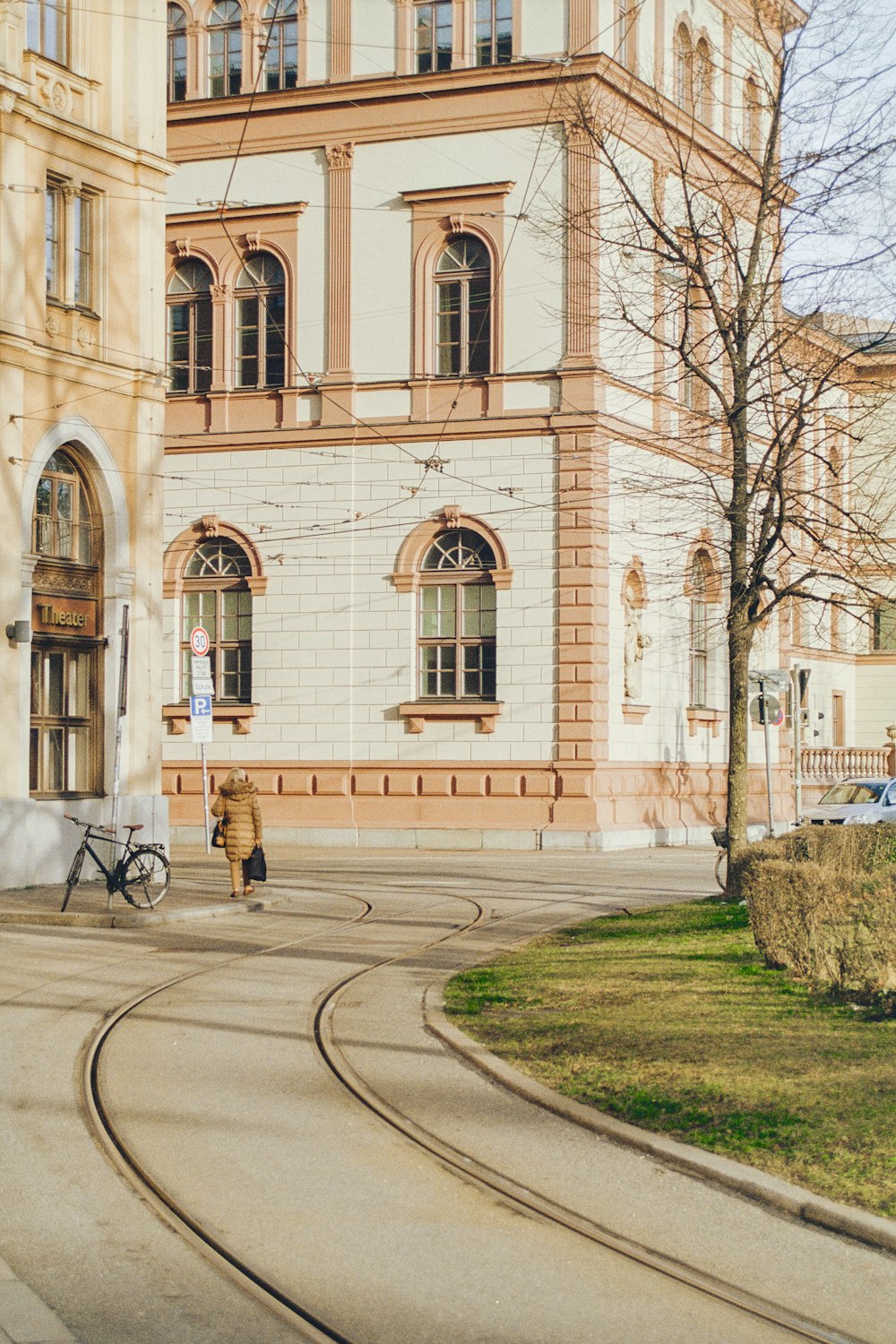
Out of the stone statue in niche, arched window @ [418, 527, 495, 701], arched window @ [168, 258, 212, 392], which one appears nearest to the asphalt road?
arched window @ [418, 527, 495, 701]

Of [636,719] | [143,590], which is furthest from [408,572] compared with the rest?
[143,590]

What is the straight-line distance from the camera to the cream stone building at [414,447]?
111 ft

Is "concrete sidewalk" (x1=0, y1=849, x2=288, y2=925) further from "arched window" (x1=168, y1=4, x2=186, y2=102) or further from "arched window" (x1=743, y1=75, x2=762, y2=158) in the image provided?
"arched window" (x1=168, y1=4, x2=186, y2=102)

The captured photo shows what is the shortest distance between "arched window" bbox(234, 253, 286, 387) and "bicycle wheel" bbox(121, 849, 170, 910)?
16151mm

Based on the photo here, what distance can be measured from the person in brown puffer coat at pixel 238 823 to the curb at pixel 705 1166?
1165 cm

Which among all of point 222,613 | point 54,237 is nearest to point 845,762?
point 222,613

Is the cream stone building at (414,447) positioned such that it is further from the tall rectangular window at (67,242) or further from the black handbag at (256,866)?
the black handbag at (256,866)

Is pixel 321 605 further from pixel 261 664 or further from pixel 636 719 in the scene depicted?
pixel 636 719

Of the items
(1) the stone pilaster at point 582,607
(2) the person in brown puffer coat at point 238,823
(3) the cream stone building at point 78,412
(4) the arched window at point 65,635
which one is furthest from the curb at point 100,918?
(1) the stone pilaster at point 582,607

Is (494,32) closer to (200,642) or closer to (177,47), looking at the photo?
(177,47)

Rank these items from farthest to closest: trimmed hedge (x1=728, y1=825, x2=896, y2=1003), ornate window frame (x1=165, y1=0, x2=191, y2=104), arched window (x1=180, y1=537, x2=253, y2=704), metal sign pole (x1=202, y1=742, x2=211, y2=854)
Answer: ornate window frame (x1=165, y1=0, x2=191, y2=104) < arched window (x1=180, y1=537, x2=253, y2=704) < metal sign pole (x1=202, y1=742, x2=211, y2=854) < trimmed hedge (x1=728, y1=825, x2=896, y2=1003)

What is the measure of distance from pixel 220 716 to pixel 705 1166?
1132 inches

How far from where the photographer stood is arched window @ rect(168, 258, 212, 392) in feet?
122

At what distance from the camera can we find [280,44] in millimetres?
36656
